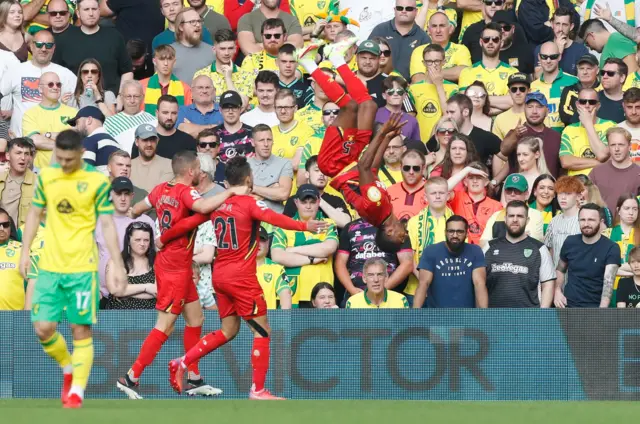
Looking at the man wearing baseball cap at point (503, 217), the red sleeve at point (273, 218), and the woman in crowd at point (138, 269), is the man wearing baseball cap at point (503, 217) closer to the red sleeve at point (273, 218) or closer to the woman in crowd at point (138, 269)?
the red sleeve at point (273, 218)

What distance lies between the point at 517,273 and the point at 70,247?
5.06 m

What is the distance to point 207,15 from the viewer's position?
18.2 meters

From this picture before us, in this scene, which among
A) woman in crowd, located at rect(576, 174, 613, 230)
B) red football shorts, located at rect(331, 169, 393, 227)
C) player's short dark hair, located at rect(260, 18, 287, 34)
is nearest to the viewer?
red football shorts, located at rect(331, 169, 393, 227)

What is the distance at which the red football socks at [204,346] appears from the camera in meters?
12.3

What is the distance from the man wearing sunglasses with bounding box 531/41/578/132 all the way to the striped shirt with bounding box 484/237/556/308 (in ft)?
10.1

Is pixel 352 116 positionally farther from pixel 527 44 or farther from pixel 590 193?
pixel 527 44

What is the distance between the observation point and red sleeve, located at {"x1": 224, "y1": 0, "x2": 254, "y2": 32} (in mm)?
18469

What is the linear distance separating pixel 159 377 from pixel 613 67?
21.7 ft

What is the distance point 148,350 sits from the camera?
12.3 meters

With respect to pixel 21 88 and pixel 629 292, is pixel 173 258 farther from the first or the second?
pixel 21 88

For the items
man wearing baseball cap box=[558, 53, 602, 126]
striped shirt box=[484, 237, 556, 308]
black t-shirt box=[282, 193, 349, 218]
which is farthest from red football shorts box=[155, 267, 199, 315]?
man wearing baseball cap box=[558, 53, 602, 126]

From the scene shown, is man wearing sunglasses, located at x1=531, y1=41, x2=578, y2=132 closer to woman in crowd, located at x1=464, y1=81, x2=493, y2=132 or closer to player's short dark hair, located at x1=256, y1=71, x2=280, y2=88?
woman in crowd, located at x1=464, y1=81, x2=493, y2=132

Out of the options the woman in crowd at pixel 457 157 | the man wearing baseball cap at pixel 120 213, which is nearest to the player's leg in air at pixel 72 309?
the man wearing baseball cap at pixel 120 213

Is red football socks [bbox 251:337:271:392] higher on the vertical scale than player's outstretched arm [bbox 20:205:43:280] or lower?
lower
